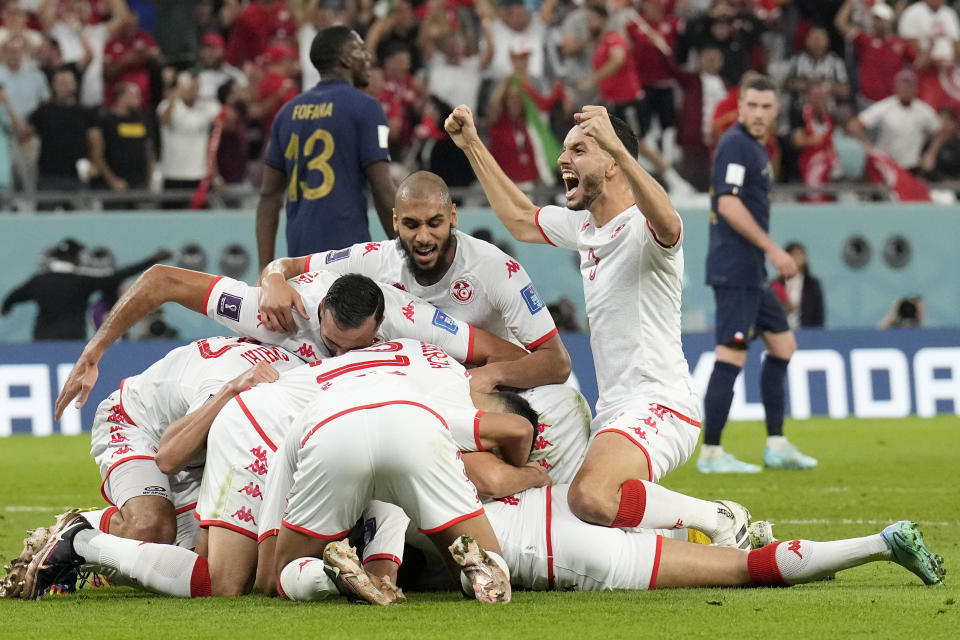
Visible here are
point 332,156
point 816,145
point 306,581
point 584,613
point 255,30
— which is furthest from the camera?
point 255,30

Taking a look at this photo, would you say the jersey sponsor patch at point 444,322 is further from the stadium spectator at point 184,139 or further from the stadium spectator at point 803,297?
the stadium spectator at point 184,139

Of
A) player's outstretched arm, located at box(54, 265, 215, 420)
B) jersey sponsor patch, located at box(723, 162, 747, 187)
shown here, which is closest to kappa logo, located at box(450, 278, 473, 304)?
player's outstretched arm, located at box(54, 265, 215, 420)

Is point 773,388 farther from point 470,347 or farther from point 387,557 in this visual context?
point 387,557

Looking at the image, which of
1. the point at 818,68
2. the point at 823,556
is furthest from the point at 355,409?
the point at 818,68

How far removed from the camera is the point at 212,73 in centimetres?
1451

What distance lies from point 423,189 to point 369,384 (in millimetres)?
1409

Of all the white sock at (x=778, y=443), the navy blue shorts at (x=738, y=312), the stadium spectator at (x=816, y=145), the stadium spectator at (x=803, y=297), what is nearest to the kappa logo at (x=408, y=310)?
the navy blue shorts at (x=738, y=312)

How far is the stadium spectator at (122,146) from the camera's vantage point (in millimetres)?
13773

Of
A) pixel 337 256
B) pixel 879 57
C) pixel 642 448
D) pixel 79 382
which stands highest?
pixel 879 57

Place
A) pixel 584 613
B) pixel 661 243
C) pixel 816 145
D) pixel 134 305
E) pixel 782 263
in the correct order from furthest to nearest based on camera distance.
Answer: pixel 816 145
pixel 782 263
pixel 134 305
pixel 661 243
pixel 584 613

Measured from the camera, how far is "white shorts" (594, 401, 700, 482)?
5.80m

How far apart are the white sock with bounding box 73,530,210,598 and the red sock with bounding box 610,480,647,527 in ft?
5.08

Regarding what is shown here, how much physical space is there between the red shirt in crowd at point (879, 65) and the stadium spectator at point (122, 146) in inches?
308

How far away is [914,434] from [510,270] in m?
6.40
